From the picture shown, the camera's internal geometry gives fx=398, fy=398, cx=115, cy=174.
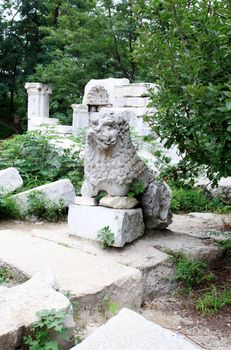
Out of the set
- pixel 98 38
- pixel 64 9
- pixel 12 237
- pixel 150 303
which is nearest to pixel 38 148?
pixel 12 237

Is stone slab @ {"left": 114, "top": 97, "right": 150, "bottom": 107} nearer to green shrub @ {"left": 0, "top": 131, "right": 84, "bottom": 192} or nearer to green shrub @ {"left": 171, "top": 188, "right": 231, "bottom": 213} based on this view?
green shrub @ {"left": 0, "top": 131, "right": 84, "bottom": 192}

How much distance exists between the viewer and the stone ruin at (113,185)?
11.9ft

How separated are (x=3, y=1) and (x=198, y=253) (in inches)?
764

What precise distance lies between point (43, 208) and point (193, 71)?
9.39 ft

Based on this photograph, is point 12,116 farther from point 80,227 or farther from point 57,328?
point 57,328

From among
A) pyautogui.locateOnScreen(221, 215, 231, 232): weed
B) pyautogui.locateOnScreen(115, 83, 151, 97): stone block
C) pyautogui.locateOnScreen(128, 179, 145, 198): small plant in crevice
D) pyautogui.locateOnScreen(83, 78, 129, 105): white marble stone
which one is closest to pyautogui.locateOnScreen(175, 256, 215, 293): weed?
pyautogui.locateOnScreen(128, 179, 145, 198): small plant in crevice

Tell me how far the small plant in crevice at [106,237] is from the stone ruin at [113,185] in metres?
0.03

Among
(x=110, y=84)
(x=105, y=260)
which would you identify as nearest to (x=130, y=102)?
(x=110, y=84)

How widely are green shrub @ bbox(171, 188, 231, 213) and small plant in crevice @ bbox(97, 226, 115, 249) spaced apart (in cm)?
272

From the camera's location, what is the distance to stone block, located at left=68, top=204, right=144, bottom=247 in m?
3.60

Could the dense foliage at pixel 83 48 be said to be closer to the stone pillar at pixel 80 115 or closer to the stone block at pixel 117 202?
the stone pillar at pixel 80 115

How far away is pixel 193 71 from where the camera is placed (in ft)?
9.94

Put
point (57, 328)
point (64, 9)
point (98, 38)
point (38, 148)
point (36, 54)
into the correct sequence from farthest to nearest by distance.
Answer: point (36, 54), point (64, 9), point (98, 38), point (38, 148), point (57, 328)

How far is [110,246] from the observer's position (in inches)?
144
